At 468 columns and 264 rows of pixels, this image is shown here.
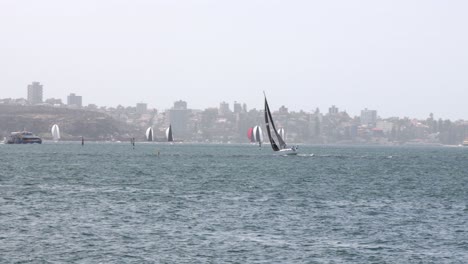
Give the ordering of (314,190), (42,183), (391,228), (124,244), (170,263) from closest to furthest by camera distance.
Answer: (170,263) < (124,244) < (391,228) < (314,190) < (42,183)

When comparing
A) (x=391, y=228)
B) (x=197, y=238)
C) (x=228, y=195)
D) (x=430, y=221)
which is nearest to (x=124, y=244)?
(x=197, y=238)

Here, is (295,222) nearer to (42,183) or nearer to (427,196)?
(427,196)

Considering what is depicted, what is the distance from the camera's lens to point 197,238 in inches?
1896

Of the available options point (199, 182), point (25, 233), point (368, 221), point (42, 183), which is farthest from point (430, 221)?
point (42, 183)

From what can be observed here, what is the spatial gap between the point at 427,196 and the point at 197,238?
125ft

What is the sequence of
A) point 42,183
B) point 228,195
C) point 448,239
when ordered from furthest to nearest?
point 42,183 → point 228,195 → point 448,239

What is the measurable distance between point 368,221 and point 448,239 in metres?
8.86

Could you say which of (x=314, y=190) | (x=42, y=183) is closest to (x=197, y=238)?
(x=314, y=190)

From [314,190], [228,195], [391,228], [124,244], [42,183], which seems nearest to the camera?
[124,244]

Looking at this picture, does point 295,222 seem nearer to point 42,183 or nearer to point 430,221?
point 430,221

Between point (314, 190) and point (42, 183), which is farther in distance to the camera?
point (42, 183)

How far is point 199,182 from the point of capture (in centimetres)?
9569

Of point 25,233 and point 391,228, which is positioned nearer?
point 25,233

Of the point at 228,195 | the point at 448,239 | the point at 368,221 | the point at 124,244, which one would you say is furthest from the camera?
the point at 228,195
